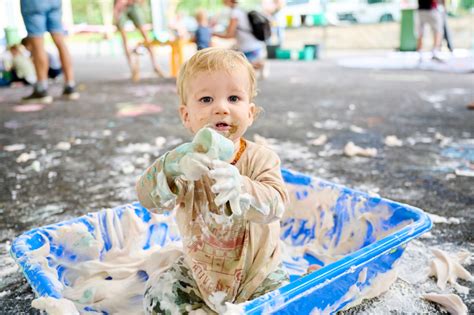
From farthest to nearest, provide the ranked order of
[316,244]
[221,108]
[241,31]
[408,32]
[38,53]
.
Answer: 1. [408,32]
2. [241,31]
3. [38,53]
4. [316,244]
5. [221,108]

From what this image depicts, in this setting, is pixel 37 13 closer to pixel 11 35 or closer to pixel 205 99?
pixel 205 99

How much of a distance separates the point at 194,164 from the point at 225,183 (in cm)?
8

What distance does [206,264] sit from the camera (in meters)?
1.07

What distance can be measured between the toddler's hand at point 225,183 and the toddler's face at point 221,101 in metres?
0.17

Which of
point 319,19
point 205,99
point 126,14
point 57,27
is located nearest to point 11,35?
point 126,14

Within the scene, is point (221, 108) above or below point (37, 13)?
below

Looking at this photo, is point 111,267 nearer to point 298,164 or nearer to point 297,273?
point 297,273

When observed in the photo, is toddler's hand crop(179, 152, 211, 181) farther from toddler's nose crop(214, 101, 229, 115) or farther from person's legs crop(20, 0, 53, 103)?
person's legs crop(20, 0, 53, 103)

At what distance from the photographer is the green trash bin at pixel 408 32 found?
9588 mm

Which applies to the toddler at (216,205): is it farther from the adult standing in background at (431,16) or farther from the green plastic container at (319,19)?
the green plastic container at (319,19)

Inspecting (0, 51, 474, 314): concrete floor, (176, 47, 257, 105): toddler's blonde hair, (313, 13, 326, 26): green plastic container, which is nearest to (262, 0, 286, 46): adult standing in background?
(313, 13, 326, 26): green plastic container

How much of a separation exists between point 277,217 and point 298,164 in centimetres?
139

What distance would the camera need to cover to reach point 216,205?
1004 mm

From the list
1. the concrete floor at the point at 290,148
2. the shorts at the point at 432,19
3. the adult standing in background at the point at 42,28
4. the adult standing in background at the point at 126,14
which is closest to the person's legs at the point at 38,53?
the adult standing in background at the point at 42,28
